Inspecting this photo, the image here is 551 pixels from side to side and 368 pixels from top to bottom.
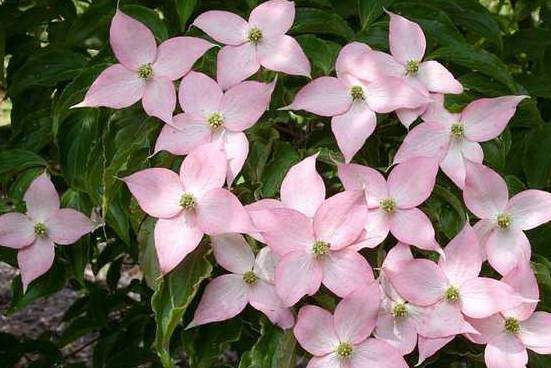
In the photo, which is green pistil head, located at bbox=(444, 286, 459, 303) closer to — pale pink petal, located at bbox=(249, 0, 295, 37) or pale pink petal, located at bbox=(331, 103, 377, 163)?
pale pink petal, located at bbox=(331, 103, 377, 163)

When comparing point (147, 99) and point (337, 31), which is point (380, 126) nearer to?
point (337, 31)

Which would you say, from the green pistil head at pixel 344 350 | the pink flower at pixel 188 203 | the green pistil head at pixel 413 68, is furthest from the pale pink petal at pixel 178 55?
the green pistil head at pixel 344 350

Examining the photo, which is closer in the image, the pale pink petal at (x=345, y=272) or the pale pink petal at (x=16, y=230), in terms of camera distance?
the pale pink petal at (x=345, y=272)

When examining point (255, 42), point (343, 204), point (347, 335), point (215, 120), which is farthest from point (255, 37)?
point (347, 335)

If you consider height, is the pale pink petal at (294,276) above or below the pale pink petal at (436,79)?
below

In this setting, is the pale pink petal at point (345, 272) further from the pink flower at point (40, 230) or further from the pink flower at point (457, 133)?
the pink flower at point (40, 230)

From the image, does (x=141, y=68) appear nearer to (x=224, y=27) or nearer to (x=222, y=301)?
(x=224, y=27)

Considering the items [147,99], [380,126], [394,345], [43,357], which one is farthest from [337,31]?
[43,357]

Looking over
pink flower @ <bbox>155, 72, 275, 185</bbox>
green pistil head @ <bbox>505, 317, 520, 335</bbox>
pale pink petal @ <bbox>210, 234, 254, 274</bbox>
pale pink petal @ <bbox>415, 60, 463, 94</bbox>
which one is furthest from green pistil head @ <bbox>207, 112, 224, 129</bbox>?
green pistil head @ <bbox>505, 317, 520, 335</bbox>
